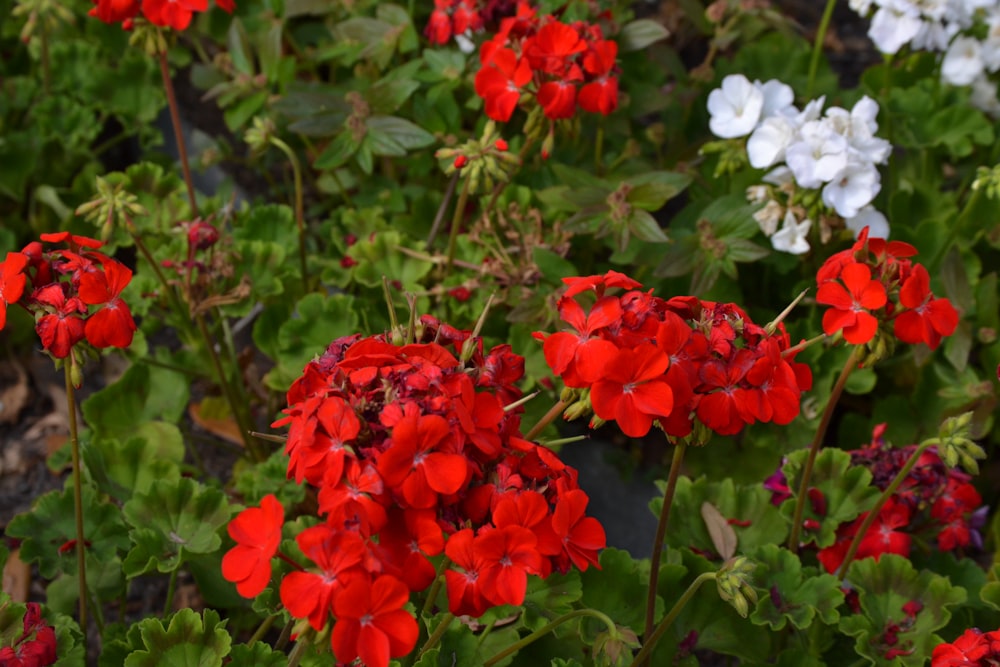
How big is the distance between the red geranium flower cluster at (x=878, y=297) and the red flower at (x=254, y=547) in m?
0.96

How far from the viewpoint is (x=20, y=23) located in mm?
3797

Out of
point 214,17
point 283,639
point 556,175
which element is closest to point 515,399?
point 283,639

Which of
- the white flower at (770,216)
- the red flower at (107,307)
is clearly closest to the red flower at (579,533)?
the red flower at (107,307)

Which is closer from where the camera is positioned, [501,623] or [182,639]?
[182,639]

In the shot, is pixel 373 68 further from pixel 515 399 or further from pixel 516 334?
pixel 515 399

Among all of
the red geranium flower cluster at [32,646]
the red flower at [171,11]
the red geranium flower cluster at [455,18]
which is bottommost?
the red geranium flower cluster at [32,646]

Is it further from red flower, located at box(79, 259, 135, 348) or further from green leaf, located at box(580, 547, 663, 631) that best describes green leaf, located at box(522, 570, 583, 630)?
red flower, located at box(79, 259, 135, 348)

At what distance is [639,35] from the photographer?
3.07 meters

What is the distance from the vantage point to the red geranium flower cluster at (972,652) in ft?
5.38

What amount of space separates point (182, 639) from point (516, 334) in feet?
3.83

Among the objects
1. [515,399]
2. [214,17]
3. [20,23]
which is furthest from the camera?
[20,23]

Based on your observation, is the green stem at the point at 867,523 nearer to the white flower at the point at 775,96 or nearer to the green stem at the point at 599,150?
the white flower at the point at 775,96

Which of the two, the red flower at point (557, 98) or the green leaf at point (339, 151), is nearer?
the red flower at point (557, 98)

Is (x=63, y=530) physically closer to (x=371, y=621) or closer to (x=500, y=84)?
(x=371, y=621)
